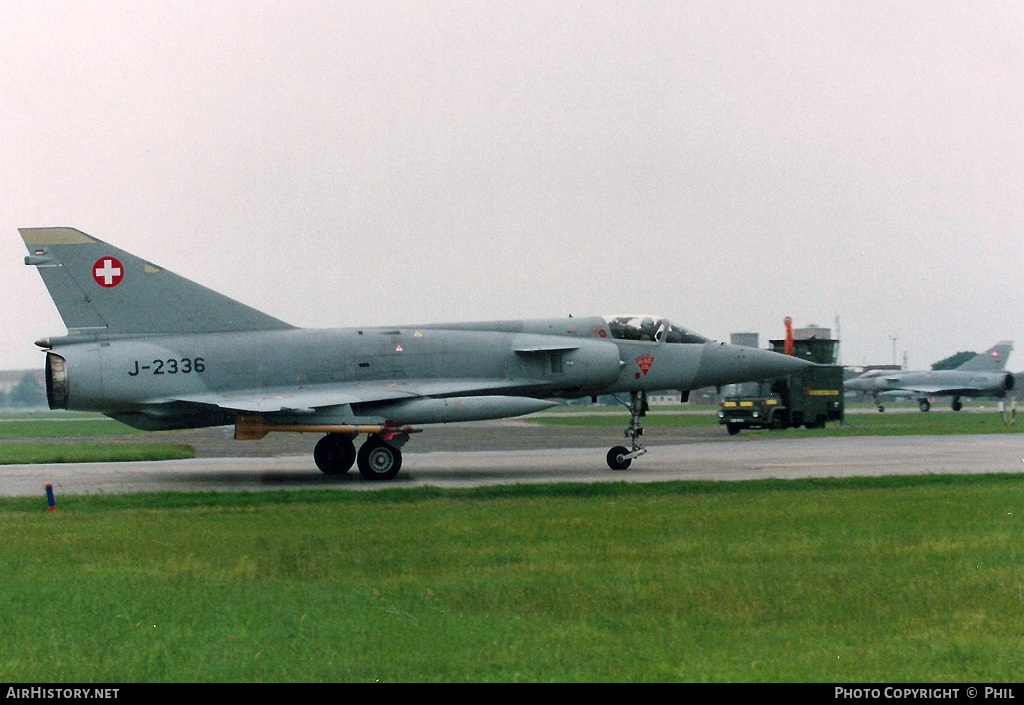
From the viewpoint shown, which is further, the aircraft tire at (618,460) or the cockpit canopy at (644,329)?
the cockpit canopy at (644,329)

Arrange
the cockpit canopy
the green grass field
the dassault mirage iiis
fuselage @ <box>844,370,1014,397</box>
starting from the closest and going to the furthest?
the green grass field
the dassault mirage iiis
the cockpit canopy
fuselage @ <box>844,370,1014,397</box>

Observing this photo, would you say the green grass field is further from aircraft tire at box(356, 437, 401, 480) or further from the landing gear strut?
the landing gear strut

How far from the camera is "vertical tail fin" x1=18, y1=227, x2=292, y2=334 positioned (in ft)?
65.2

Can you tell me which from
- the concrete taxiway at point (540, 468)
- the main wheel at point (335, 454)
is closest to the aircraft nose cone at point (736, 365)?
the concrete taxiway at point (540, 468)

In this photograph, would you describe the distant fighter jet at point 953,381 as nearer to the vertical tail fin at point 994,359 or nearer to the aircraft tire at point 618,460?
the vertical tail fin at point 994,359

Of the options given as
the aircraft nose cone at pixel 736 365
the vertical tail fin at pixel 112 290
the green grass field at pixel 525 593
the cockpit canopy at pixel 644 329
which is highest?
the vertical tail fin at pixel 112 290

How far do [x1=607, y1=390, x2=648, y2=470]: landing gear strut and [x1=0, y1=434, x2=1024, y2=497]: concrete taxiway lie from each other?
0.26 m

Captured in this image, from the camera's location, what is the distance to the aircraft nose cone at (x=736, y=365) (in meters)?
24.0

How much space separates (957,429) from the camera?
38.8 meters

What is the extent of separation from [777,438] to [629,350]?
12.1 metres

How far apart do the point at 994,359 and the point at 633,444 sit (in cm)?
6295

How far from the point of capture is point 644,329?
23.4 meters

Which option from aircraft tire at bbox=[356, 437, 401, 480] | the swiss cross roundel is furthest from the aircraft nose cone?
the swiss cross roundel
